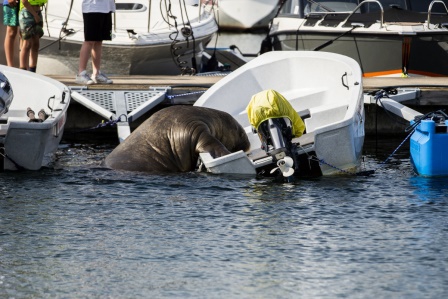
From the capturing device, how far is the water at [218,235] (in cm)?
749

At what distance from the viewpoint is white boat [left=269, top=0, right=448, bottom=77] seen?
16531mm

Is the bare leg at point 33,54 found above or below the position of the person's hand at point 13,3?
below

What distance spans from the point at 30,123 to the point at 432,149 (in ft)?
12.7

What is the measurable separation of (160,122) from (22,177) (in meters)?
1.53

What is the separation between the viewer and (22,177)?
11.0m

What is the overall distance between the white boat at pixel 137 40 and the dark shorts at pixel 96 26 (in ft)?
10.4

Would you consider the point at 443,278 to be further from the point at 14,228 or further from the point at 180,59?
the point at 180,59

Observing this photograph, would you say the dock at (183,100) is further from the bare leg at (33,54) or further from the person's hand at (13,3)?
the person's hand at (13,3)

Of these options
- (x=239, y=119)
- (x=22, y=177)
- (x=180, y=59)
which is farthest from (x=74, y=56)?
(x=22, y=177)

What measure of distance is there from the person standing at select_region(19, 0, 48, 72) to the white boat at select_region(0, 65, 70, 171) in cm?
148

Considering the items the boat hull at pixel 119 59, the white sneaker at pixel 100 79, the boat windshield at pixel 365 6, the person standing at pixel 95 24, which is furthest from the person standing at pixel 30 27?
the boat windshield at pixel 365 6

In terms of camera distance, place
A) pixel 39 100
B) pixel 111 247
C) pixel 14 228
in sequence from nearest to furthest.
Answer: pixel 111 247
pixel 14 228
pixel 39 100

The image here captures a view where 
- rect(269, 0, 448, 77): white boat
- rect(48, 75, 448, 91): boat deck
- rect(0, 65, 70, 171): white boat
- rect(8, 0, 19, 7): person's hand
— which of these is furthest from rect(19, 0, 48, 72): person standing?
rect(269, 0, 448, 77): white boat

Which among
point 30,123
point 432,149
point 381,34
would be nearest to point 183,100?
point 30,123
